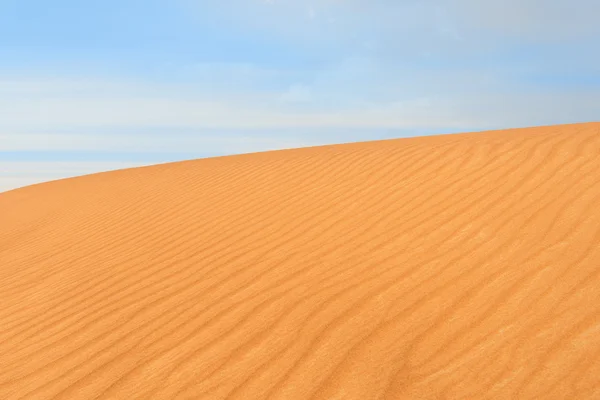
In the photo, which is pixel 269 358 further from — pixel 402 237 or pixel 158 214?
pixel 158 214

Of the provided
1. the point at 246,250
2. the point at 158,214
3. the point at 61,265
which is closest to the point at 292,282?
the point at 246,250

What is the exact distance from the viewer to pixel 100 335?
452 cm

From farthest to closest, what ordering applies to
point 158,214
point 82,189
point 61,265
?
point 82,189 < point 158,214 < point 61,265

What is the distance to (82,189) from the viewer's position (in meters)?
12.2

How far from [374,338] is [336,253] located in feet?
4.81

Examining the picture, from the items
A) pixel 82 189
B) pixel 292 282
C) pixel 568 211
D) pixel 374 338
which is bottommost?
pixel 374 338

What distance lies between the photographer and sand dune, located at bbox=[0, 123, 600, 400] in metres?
3.48

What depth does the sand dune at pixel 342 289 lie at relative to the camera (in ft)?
11.4

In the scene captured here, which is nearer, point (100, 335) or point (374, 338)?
point (374, 338)

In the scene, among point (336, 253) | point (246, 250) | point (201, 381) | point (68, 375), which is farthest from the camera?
point (246, 250)

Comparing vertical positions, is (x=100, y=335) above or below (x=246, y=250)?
below

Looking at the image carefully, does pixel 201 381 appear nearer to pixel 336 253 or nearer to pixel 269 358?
pixel 269 358

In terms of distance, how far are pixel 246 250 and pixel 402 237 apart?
135cm

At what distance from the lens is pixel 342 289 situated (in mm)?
4504
